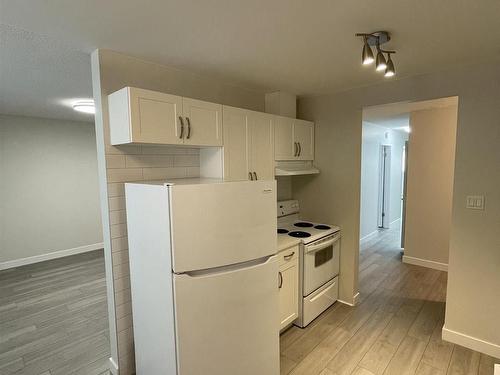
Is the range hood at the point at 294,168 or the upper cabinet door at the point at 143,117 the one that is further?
the range hood at the point at 294,168

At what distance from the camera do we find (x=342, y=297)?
3236 mm

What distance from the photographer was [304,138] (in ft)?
10.4

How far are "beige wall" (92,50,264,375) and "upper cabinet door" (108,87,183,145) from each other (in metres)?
0.12

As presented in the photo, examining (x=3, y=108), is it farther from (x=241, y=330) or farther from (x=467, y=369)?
(x=467, y=369)

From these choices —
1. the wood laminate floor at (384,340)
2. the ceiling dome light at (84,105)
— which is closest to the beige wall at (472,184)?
the wood laminate floor at (384,340)

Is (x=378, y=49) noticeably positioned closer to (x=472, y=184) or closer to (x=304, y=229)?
(x=472, y=184)

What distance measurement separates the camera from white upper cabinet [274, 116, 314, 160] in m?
2.86

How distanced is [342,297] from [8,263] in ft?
16.9

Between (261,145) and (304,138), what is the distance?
76cm

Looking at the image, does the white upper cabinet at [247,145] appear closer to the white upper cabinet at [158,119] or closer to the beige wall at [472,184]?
the white upper cabinet at [158,119]

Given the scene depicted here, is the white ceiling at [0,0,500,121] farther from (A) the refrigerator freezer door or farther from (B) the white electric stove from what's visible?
(B) the white electric stove

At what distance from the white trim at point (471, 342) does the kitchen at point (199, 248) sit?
1590 millimetres

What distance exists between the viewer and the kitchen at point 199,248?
1582 millimetres

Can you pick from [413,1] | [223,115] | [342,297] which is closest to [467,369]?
[342,297]
